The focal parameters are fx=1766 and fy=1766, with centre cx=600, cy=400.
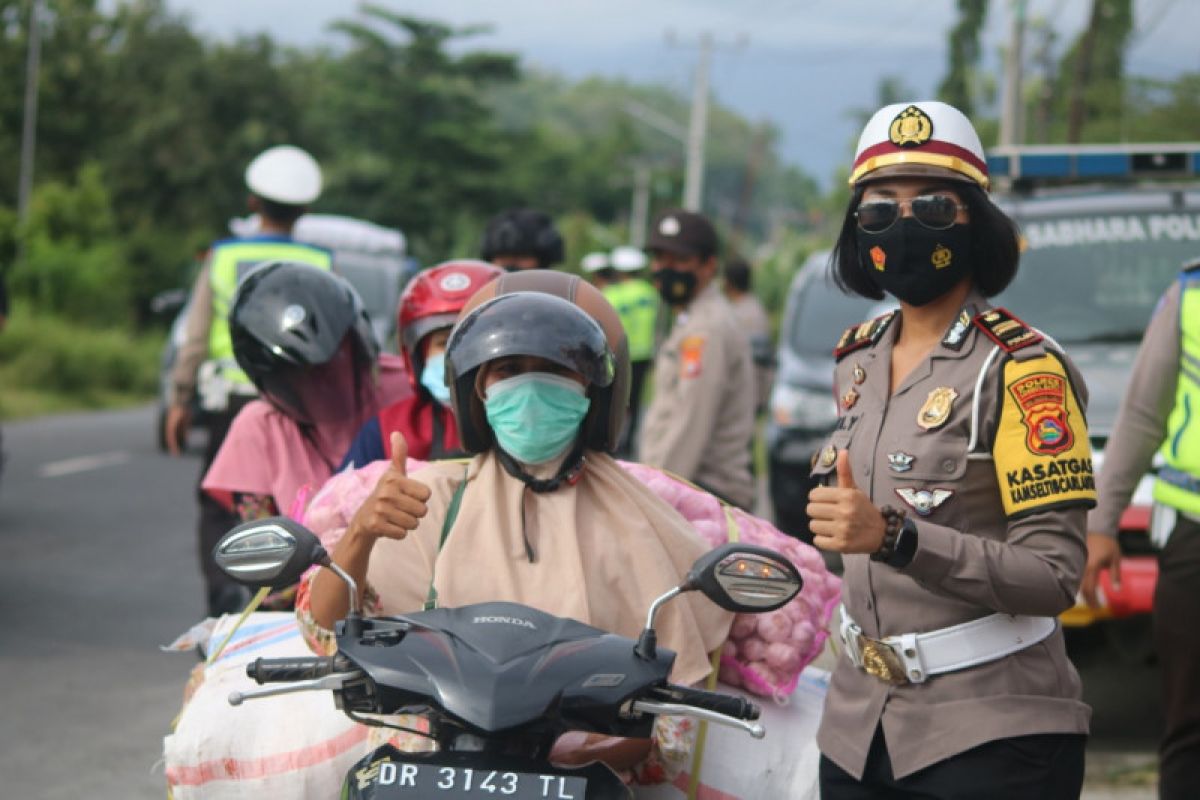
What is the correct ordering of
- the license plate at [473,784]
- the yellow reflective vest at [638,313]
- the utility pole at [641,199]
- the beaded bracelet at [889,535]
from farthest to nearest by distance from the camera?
the utility pole at [641,199] < the yellow reflective vest at [638,313] < the beaded bracelet at [889,535] < the license plate at [473,784]

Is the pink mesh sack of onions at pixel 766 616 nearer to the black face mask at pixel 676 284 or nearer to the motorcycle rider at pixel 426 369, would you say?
the motorcycle rider at pixel 426 369

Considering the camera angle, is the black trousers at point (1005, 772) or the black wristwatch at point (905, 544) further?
the black trousers at point (1005, 772)

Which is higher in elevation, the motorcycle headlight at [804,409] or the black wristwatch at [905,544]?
the black wristwatch at [905,544]

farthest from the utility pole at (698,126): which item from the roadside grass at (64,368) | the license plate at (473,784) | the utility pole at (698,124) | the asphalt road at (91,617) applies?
the license plate at (473,784)

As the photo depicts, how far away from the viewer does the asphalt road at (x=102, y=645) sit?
6.37 metres

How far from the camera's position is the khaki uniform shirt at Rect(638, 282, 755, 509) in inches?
284

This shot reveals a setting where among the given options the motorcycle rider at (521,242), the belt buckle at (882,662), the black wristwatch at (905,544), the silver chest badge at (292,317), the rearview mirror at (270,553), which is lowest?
the belt buckle at (882,662)

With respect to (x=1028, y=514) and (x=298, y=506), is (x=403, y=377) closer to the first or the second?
(x=298, y=506)

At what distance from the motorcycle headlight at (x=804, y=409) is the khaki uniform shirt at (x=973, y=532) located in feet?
23.3

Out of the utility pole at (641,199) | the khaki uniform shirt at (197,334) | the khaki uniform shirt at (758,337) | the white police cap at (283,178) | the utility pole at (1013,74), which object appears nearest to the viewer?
the khaki uniform shirt at (197,334)

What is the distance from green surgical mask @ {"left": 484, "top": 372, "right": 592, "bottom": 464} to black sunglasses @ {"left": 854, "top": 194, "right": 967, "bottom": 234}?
2.13 ft

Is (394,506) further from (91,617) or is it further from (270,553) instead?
(91,617)

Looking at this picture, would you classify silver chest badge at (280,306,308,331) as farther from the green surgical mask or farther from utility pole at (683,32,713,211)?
utility pole at (683,32,713,211)

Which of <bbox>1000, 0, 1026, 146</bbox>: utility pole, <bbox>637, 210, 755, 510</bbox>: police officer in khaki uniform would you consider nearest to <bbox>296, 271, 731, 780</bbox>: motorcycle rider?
<bbox>637, 210, 755, 510</bbox>: police officer in khaki uniform
